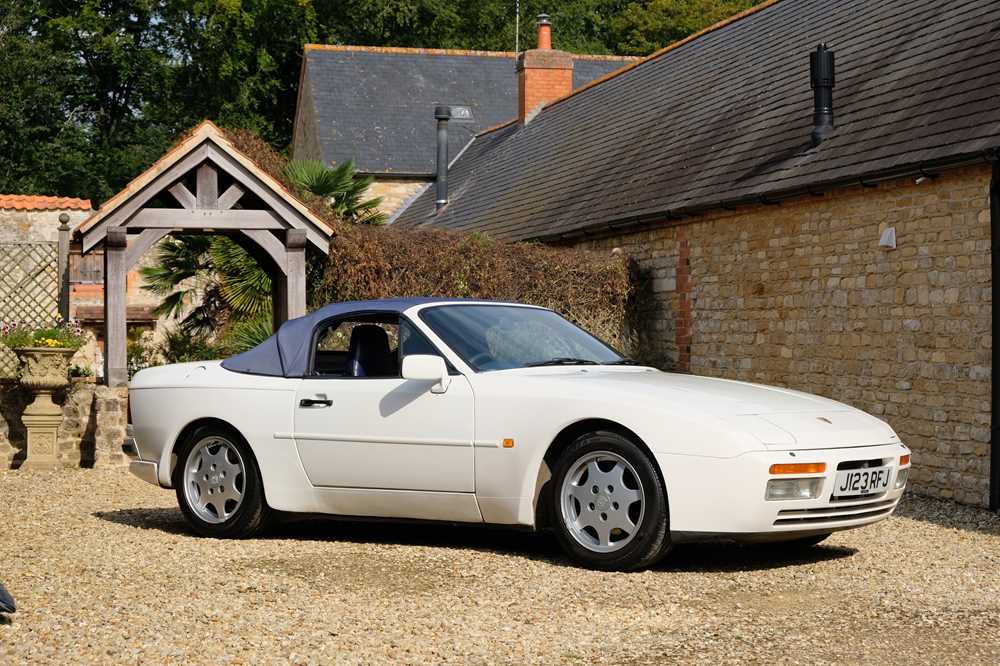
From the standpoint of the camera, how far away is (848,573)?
7.12 metres

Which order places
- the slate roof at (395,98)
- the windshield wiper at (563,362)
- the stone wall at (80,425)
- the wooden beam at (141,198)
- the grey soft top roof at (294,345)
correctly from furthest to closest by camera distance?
the slate roof at (395,98), the wooden beam at (141,198), the stone wall at (80,425), the grey soft top roof at (294,345), the windshield wiper at (563,362)

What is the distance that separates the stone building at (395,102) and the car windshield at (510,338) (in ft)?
76.4

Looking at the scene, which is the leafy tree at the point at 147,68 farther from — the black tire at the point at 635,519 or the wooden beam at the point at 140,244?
the black tire at the point at 635,519

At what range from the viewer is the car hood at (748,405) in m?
6.89

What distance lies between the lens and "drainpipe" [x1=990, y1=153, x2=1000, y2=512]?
1088cm

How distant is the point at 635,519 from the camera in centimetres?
696

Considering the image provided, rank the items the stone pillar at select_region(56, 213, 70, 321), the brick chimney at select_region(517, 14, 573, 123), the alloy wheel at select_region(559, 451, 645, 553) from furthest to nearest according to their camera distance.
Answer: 1. the brick chimney at select_region(517, 14, 573, 123)
2. the stone pillar at select_region(56, 213, 70, 321)
3. the alloy wheel at select_region(559, 451, 645, 553)

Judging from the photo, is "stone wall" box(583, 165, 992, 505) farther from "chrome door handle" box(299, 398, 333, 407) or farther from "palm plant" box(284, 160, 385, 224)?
"chrome door handle" box(299, 398, 333, 407)

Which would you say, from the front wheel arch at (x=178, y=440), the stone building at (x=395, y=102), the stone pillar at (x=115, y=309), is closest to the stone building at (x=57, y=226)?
the stone building at (x=395, y=102)

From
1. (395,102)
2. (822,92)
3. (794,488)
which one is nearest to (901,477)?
(794,488)

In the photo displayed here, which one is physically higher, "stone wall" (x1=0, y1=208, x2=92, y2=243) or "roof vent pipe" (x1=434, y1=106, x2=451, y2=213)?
"roof vent pipe" (x1=434, y1=106, x2=451, y2=213)

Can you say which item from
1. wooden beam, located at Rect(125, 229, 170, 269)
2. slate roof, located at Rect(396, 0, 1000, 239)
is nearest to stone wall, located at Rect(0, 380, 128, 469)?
wooden beam, located at Rect(125, 229, 170, 269)

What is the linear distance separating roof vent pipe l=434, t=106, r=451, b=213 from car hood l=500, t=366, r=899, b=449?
69.2 ft

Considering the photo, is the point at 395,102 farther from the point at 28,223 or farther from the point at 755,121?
the point at 755,121
